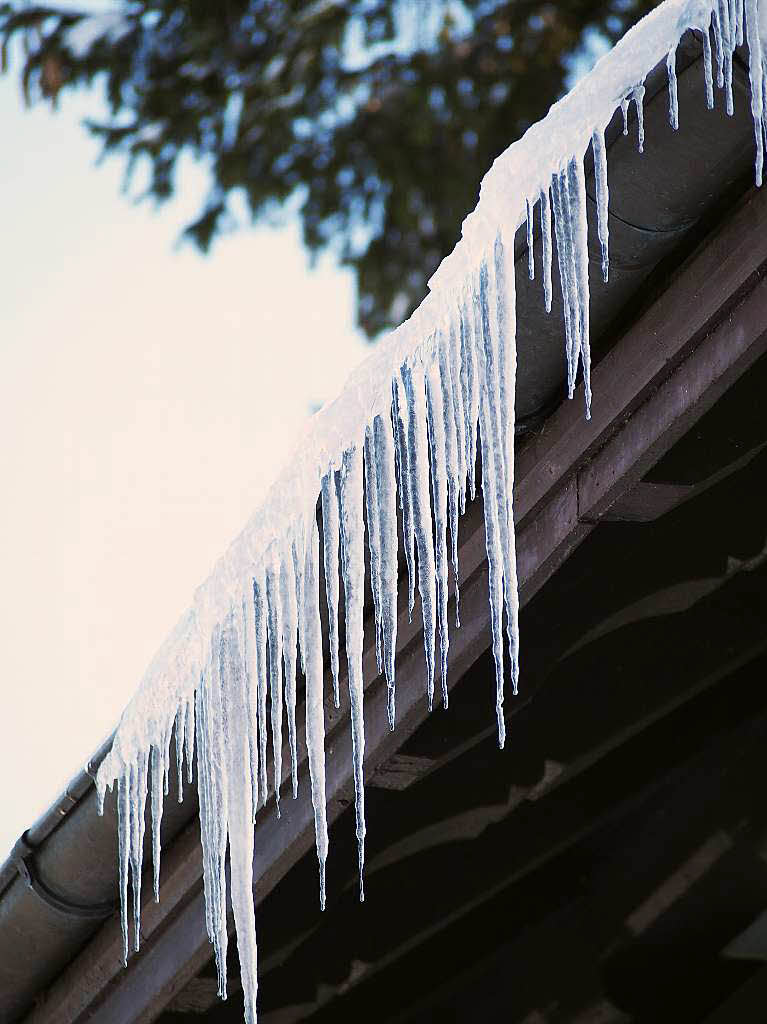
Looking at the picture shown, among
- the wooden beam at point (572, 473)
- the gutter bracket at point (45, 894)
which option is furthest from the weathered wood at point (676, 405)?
the gutter bracket at point (45, 894)

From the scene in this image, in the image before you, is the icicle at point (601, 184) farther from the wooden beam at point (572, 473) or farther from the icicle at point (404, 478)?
the icicle at point (404, 478)

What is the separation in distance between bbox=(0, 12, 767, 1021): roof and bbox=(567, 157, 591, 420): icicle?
37 mm

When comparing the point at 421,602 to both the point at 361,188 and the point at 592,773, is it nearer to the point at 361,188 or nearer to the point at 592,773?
the point at 592,773

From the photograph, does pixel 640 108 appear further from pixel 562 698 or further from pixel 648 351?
pixel 562 698

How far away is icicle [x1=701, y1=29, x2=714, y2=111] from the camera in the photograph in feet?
4.91

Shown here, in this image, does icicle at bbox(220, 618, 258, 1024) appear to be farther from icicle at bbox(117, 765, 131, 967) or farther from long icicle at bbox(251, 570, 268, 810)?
icicle at bbox(117, 765, 131, 967)

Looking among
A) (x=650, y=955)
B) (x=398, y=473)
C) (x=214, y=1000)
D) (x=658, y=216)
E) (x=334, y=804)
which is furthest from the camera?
(x=650, y=955)

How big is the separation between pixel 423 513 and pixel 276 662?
34cm

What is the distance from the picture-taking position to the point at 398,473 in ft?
6.61

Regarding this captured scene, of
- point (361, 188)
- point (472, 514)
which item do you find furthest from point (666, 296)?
point (361, 188)

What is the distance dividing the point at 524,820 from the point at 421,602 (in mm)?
707

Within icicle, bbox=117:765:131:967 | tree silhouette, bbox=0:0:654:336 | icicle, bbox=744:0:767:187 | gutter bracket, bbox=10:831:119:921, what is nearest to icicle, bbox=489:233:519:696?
icicle, bbox=744:0:767:187

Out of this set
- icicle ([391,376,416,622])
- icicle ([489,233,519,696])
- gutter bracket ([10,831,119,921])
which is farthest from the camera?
gutter bracket ([10,831,119,921])

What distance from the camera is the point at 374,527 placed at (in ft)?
6.63
